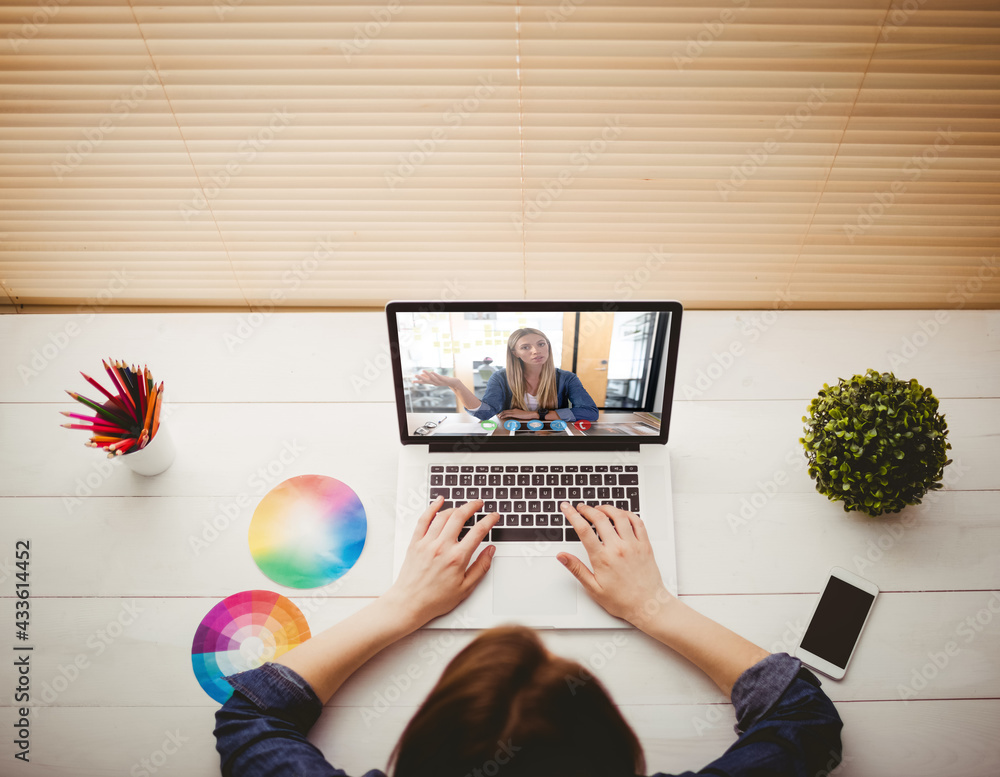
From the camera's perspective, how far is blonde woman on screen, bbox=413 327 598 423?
83cm

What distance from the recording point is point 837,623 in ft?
2.51

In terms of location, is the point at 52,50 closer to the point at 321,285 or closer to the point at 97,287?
the point at 97,287

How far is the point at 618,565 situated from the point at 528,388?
30 cm

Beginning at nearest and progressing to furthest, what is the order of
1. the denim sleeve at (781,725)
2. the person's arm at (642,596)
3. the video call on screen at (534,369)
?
the denim sleeve at (781,725), the person's arm at (642,596), the video call on screen at (534,369)
